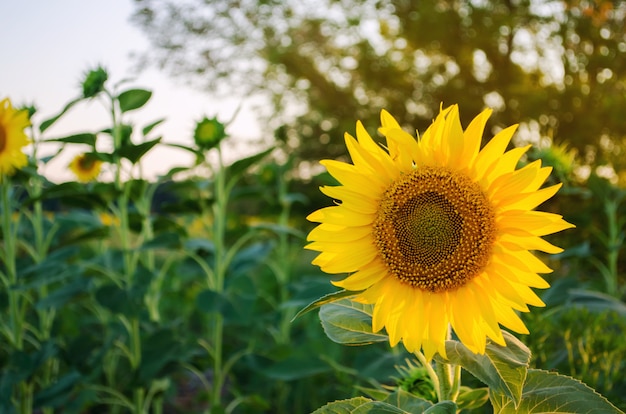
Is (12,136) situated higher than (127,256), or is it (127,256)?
(12,136)

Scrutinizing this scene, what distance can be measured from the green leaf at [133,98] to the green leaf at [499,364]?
45.2 inches

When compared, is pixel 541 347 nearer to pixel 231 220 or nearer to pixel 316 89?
pixel 231 220

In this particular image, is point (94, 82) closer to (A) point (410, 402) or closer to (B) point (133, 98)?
(B) point (133, 98)

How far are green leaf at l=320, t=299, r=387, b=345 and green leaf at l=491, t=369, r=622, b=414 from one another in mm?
169

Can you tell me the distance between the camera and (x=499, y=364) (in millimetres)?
833

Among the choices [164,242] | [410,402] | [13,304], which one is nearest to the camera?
[410,402]

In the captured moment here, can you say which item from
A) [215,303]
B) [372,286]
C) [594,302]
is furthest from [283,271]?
[372,286]

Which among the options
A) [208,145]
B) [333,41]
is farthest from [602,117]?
[208,145]

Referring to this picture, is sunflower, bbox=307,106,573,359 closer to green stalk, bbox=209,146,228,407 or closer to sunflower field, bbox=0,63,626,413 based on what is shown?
sunflower field, bbox=0,63,626,413

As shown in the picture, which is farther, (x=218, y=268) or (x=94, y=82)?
(x=218, y=268)

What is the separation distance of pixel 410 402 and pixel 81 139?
111cm

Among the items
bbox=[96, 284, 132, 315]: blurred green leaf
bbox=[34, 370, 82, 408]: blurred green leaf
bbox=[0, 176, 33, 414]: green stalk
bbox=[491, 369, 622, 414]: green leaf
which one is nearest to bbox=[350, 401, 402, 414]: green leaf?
bbox=[491, 369, 622, 414]: green leaf

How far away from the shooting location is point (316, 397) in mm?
2426

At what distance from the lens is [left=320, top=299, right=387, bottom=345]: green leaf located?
893mm
